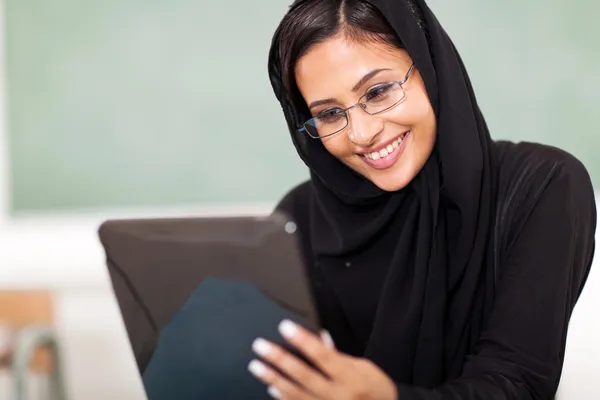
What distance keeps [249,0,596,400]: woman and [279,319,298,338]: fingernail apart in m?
0.25

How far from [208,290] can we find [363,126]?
0.36 metres

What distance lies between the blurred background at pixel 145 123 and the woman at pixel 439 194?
2.57ft

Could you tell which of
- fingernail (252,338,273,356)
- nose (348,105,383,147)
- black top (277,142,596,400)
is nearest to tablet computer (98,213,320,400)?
fingernail (252,338,273,356)

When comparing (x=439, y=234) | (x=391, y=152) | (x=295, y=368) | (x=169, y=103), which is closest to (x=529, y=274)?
(x=439, y=234)

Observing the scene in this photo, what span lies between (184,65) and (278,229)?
1.27 meters

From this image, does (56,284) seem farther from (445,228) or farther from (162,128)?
(445,228)

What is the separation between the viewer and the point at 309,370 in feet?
2.43

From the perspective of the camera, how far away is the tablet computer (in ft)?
2.45

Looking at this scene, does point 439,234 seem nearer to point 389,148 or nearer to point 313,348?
point 389,148

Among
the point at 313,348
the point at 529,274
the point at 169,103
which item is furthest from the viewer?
the point at 169,103

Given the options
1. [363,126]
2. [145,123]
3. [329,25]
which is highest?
[329,25]

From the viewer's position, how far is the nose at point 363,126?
39.8 inches

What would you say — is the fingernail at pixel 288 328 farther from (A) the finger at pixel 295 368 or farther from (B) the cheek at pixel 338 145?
(B) the cheek at pixel 338 145

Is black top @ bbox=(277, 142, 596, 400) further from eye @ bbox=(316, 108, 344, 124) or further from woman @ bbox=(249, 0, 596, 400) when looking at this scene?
eye @ bbox=(316, 108, 344, 124)
